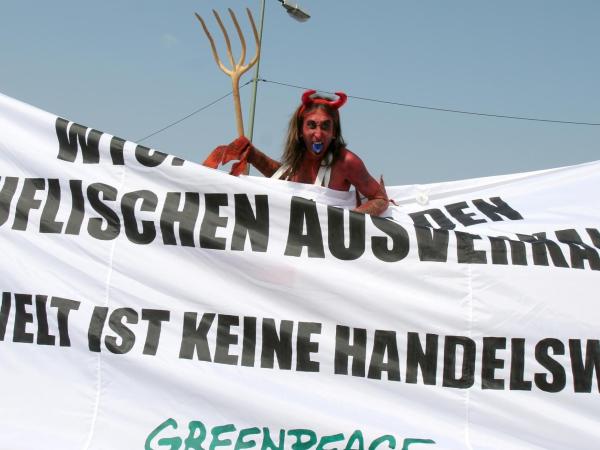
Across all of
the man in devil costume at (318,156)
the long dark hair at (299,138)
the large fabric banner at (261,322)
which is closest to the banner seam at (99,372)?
the large fabric banner at (261,322)

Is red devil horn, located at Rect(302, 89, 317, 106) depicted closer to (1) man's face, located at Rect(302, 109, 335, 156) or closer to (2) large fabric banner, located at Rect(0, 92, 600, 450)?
(1) man's face, located at Rect(302, 109, 335, 156)

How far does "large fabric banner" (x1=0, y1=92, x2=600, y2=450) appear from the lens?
2.73 m

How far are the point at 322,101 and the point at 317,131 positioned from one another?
18 centimetres

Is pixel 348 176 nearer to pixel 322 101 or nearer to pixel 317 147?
pixel 317 147

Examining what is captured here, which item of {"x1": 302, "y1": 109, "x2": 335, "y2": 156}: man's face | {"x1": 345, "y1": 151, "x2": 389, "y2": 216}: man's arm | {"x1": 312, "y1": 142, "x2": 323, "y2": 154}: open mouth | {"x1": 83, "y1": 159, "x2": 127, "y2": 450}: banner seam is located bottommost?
{"x1": 83, "y1": 159, "x2": 127, "y2": 450}: banner seam

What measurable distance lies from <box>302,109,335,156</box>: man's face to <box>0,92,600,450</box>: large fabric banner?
0.63m

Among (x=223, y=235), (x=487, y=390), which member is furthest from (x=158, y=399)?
(x=487, y=390)

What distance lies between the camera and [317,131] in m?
3.56

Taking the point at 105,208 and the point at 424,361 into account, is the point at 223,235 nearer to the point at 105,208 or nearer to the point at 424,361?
the point at 105,208

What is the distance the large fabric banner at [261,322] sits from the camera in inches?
108

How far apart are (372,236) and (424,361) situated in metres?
0.53

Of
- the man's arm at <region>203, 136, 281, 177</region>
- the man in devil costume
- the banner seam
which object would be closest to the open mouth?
the man in devil costume

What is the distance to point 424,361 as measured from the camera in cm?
281

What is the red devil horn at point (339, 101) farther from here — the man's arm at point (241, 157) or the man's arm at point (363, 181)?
the man's arm at point (241, 157)
